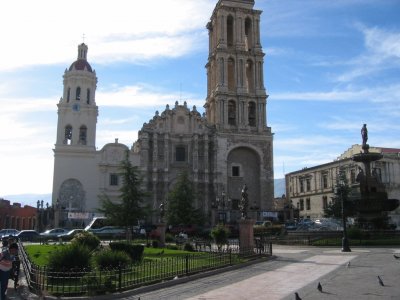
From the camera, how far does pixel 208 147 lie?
59.2 meters

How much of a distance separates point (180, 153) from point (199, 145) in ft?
9.34

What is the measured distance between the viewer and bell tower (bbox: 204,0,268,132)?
60719mm

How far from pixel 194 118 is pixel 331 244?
35.8 metres

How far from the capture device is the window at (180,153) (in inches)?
2351

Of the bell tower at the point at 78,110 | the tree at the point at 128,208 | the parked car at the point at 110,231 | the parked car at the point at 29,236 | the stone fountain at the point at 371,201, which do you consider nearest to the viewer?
the stone fountain at the point at 371,201

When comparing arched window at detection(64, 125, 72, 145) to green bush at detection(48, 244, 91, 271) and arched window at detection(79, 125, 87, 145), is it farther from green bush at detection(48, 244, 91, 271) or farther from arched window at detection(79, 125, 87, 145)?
green bush at detection(48, 244, 91, 271)

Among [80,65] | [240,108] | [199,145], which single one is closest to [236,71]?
[240,108]

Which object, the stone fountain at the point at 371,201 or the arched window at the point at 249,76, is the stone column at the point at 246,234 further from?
the arched window at the point at 249,76

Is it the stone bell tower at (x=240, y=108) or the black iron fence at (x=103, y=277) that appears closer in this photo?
the black iron fence at (x=103, y=277)

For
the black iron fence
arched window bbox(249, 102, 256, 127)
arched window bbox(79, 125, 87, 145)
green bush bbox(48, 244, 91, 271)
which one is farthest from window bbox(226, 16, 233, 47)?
green bush bbox(48, 244, 91, 271)

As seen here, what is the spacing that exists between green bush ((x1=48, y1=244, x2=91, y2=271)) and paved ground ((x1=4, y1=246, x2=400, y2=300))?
1171mm

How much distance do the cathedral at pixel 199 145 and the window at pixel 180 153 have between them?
0.46 ft

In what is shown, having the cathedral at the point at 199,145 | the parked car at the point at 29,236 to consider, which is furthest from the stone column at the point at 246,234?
the cathedral at the point at 199,145

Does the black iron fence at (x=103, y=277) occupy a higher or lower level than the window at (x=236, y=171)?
lower
